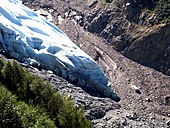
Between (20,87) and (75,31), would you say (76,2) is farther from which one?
(20,87)

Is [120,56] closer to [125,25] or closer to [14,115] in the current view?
[125,25]

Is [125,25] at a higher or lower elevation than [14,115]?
lower

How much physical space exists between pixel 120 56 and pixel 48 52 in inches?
548

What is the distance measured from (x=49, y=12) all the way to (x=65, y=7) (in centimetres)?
278

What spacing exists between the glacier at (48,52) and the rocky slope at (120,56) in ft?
5.15

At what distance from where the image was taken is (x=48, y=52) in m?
49.8

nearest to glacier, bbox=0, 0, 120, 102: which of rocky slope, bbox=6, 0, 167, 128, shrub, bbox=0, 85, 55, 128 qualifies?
rocky slope, bbox=6, 0, 167, 128

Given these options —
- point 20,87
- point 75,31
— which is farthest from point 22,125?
point 75,31

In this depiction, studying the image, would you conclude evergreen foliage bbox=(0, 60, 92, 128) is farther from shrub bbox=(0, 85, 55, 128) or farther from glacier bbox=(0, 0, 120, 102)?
glacier bbox=(0, 0, 120, 102)

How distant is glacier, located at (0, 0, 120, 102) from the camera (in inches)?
1913

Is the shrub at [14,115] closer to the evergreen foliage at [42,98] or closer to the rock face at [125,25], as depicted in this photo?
the evergreen foliage at [42,98]

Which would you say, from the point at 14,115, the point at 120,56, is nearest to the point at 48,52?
the point at 120,56

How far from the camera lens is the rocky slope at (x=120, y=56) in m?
46.1

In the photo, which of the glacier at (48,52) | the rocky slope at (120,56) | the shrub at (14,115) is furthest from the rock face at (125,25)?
the shrub at (14,115)
